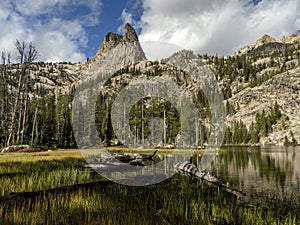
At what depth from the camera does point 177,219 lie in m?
5.27

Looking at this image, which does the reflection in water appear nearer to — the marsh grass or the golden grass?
the marsh grass

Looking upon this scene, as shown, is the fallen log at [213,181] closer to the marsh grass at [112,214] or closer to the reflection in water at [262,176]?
the reflection in water at [262,176]

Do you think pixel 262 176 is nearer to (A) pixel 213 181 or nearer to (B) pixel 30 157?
(A) pixel 213 181

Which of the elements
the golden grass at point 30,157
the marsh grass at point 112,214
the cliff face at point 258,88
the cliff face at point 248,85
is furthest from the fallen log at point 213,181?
the cliff face at point 258,88

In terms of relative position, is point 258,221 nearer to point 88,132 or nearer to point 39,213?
point 39,213

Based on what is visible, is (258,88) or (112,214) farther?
(258,88)

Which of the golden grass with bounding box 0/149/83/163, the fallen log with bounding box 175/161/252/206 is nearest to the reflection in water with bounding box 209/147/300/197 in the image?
the fallen log with bounding box 175/161/252/206

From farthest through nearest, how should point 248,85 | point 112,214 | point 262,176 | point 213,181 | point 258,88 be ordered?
point 248,85
point 258,88
point 262,176
point 213,181
point 112,214

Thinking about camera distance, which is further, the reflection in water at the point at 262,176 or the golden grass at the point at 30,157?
the golden grass at the point at 30,157

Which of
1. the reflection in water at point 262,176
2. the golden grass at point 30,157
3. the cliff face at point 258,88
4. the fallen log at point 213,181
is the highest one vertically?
the cliff face at point 258,88

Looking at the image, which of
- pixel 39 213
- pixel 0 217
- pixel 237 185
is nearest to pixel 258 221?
pixel 39 213

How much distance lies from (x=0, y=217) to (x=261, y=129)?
119 m

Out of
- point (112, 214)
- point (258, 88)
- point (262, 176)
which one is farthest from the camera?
point (258, 88)

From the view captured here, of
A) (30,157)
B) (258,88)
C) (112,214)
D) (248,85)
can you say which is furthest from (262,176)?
(248,85)
